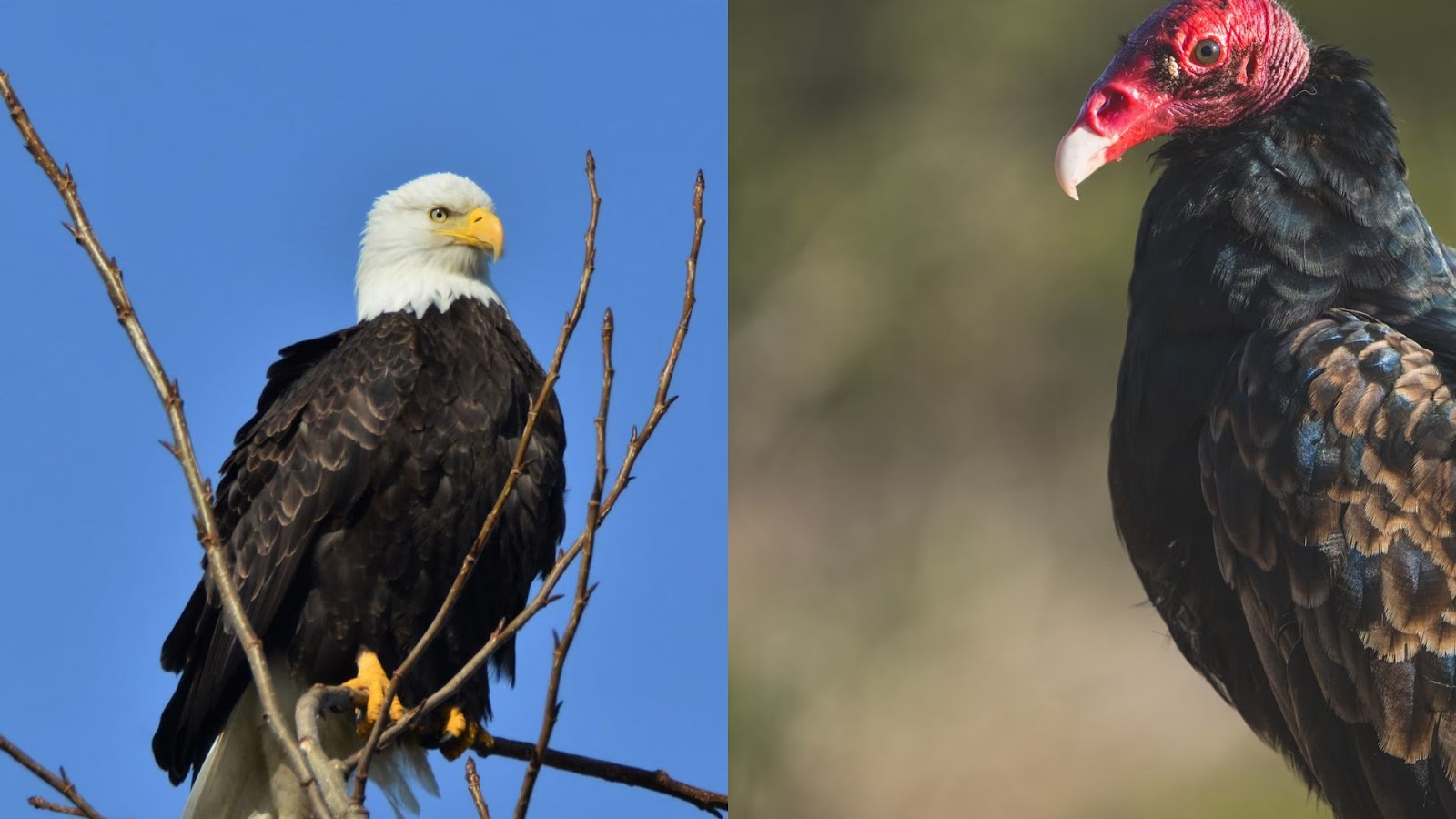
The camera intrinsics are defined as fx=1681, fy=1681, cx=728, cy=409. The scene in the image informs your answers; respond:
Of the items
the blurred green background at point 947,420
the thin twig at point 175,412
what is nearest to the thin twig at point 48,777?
the thin twig at point 175,412

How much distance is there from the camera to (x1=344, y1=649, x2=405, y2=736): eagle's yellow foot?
334 cm

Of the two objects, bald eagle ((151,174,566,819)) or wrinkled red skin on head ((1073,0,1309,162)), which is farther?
bald eagle ((151,174,566,819))

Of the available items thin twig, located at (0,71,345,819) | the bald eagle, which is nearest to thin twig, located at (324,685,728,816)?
thin twig, located at (0,71,345,819)

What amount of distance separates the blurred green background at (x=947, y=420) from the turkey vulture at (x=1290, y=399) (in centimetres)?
7

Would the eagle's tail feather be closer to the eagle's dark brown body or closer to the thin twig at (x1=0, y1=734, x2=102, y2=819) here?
the eagle's dark brown body

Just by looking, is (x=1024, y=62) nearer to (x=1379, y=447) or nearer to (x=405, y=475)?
(x=1379, y=447)

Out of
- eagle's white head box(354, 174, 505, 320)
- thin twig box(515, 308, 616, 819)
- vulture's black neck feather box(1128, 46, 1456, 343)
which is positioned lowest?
thin twig box(515, 308, 616, 819)

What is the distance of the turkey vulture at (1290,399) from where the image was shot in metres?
2.26

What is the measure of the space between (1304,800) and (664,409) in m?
1.12

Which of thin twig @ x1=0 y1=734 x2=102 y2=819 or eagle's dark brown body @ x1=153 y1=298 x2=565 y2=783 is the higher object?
eagle's dark brown body @ x1=153 y1=298 x2=565 y2=783

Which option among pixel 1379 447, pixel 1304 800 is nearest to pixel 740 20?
pixel 1379 447

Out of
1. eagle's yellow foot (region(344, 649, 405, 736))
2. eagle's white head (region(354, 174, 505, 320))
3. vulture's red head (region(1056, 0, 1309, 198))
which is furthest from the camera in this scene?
eagle's white head (region(354, 174, 505, 320))

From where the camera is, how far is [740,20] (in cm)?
318

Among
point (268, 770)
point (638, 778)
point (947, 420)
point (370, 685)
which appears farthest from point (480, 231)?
point (638, 778)
